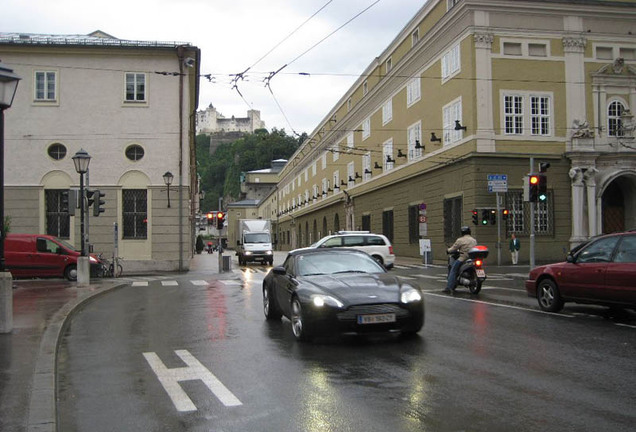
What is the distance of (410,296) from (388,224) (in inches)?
1467

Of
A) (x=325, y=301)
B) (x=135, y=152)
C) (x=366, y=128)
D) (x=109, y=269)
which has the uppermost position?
(x=366, y=128)

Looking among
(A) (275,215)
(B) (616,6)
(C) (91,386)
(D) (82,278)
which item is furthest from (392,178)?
(A) (275,215)

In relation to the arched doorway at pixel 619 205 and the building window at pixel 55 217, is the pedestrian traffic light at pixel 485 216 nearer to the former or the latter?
the arched doorway at pixel 619 205

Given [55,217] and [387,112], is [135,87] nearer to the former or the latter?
[55,217]

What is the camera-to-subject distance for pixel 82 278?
18.9m

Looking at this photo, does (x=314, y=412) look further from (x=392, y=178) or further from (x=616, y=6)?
(x=392, y=178)

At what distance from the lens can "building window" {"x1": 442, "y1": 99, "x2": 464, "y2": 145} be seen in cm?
3328

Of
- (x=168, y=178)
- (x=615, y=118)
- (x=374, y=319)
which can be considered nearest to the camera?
(x=374, y=319)

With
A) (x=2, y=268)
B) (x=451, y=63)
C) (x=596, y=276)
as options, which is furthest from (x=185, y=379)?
(x=451, y=63)

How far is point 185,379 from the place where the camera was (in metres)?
6.52

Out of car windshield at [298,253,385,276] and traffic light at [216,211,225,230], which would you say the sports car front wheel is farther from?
traffic light at [216,211,225,230]

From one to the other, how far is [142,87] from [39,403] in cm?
2746

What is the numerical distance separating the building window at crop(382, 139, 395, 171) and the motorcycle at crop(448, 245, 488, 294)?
2831 centimetres

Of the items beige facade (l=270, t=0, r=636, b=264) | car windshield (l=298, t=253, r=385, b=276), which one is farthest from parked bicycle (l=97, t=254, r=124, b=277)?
car windshield (l=298, t=253, r=385, b=276)
